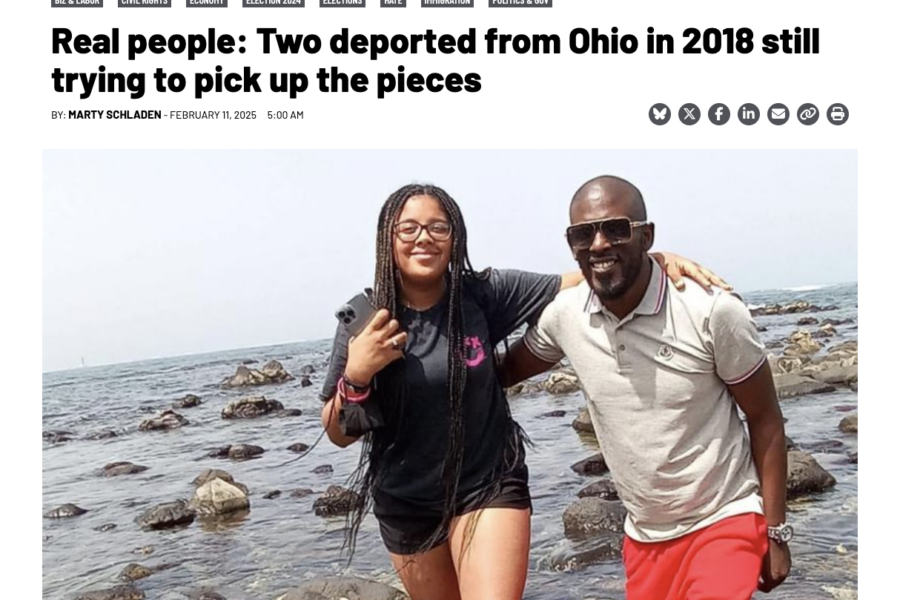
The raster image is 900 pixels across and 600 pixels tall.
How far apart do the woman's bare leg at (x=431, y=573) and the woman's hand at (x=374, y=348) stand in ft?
2.98

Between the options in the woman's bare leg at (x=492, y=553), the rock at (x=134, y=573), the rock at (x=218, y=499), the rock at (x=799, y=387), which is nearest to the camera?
the woman's bare leg at (x=492, y=553)

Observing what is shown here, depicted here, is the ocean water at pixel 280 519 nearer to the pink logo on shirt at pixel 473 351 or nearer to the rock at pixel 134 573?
the rock at pixel 134 573

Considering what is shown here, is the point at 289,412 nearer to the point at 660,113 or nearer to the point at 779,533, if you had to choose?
the point at 660,113

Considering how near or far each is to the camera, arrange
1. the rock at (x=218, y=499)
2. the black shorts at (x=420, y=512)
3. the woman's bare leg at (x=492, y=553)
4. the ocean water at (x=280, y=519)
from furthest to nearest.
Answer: the rock at (x=218, y=499) < the ocean water at (x=280, y=519) < the black shorts at (x=420, y=512) < the woman's bare leg at (x=492, y=553)

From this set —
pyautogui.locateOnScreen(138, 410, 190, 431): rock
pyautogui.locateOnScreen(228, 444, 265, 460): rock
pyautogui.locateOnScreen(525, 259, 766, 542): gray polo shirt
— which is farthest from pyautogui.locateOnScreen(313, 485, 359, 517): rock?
pyautogui.locateOnScreen(138, 410, 190, 431): rock

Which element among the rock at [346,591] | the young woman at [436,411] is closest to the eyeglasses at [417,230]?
the young woman at [436,411]

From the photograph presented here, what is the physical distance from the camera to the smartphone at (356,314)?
3.81m

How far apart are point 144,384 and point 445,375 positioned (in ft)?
91.1

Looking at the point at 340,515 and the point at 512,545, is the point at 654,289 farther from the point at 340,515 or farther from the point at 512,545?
the point at 340,515

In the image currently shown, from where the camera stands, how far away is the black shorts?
393 cm

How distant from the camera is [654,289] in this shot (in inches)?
140

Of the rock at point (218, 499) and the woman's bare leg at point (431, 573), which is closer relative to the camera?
the woman's bare leg at point (431, 573)

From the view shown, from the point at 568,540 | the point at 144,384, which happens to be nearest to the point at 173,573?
the point at 568,540

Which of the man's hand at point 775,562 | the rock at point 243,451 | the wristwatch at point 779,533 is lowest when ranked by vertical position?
the rock at point 243,451
